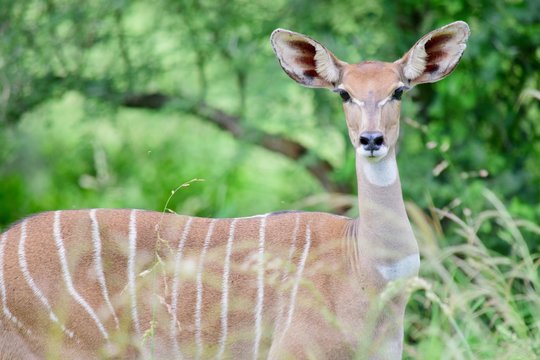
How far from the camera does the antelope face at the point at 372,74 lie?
3.79 meters

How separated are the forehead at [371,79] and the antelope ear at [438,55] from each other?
102 mm

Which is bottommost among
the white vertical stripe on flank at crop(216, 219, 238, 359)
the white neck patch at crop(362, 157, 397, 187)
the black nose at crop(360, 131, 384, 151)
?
the white vertical stripe on flank at crop(216, 219, 238, 359)

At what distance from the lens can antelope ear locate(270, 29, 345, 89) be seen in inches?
161

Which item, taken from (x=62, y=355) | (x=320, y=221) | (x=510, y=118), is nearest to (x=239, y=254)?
(x=320, y=221)

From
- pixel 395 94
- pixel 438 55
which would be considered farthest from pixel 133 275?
pixel 438 55

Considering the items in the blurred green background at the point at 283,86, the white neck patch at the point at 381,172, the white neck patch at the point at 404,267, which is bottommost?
the blurred green background at the point at 283,86

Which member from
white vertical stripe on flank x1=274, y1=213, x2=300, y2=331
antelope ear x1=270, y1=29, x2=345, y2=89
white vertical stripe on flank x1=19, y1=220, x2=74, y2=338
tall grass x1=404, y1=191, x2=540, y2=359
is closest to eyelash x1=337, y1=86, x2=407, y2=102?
antelope ear x1=270, y1=29, x2=345, y2=89

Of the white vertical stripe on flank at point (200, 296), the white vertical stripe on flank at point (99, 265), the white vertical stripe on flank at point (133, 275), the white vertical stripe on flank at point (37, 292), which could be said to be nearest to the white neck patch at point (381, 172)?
the white vertical stripe on flank at point (200, 296)

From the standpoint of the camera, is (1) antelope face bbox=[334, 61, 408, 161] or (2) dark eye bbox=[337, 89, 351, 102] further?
(2) dark eye bbox=[337, 89, 351, 102]

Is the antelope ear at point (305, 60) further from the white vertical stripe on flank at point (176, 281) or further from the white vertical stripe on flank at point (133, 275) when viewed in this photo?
the white vertical stripe on flank at point (133, 275)

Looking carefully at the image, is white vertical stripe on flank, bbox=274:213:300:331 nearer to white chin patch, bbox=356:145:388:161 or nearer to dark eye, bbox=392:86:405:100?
white chin patch, bbox=356:145:388:161

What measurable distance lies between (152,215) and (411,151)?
3.41 m

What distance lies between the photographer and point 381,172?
3840 mm

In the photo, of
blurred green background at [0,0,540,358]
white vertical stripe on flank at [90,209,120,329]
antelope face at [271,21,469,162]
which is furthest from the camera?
blurred green background at [0,0,540,358]
